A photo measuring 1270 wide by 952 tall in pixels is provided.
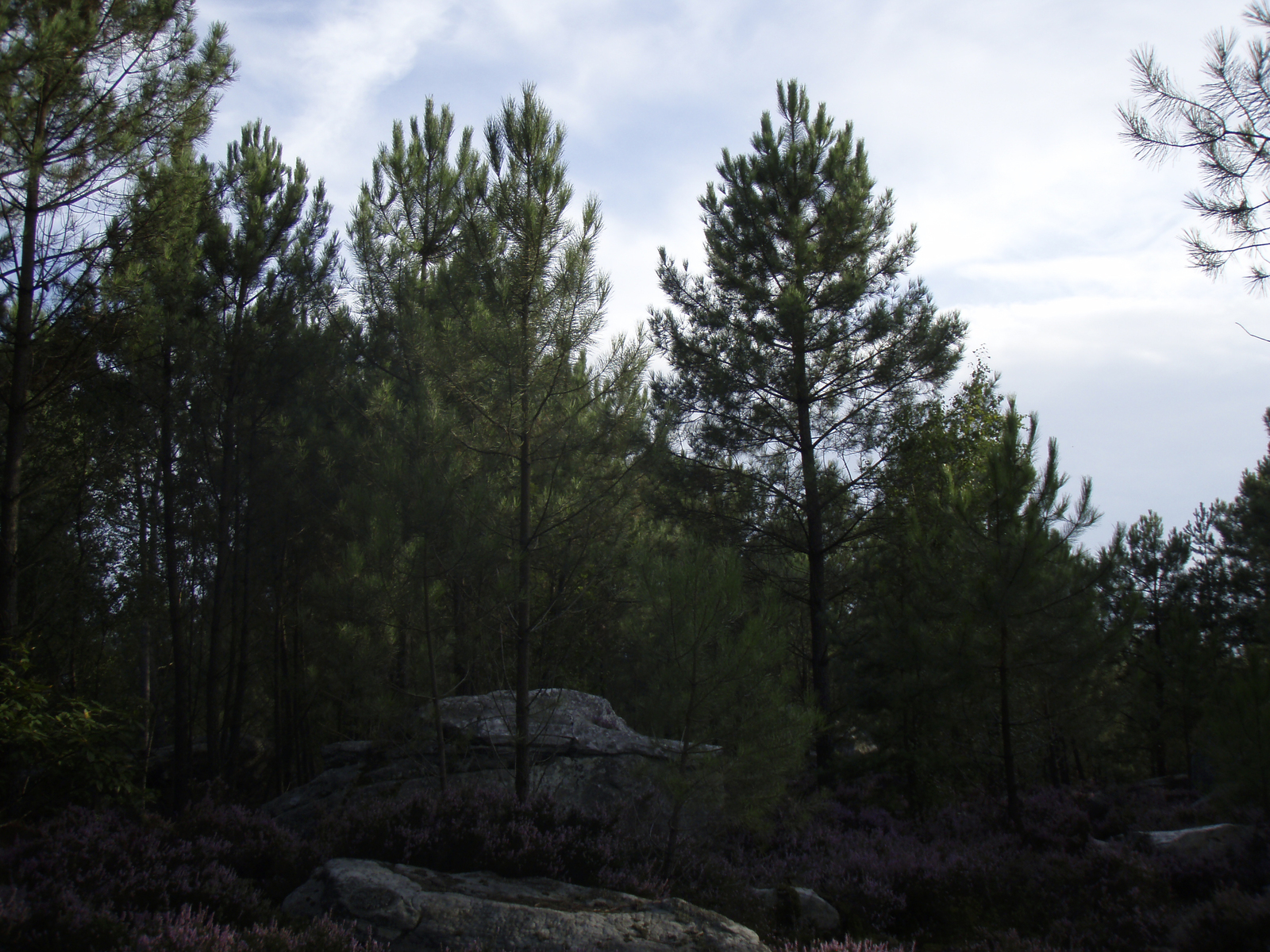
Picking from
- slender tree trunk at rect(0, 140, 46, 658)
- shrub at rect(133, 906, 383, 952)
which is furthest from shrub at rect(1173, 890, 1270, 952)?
slender tree trunk at rect(0, 140, 46, 658)

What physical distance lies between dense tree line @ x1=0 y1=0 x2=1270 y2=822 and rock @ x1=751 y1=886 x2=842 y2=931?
0.89m

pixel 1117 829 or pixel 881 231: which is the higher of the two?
pixel 881 231

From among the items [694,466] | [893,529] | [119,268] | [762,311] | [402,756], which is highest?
[762,311]

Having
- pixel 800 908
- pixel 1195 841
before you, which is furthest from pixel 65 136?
pixel 1195 841

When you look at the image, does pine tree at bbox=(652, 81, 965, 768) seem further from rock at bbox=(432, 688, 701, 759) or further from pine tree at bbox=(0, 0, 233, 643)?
pine tree at bbox=(0, 0, 233, 643)

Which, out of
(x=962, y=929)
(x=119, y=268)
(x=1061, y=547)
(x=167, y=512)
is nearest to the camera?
(x=962, y=929)

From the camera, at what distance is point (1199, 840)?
783 cm

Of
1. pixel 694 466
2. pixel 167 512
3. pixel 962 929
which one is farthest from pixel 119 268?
pixel 962 929

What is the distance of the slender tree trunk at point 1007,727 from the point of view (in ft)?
29.3

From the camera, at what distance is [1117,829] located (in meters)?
10.1

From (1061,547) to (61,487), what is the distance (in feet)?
41.2

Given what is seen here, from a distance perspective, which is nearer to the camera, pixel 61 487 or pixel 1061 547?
pixel 1061 547

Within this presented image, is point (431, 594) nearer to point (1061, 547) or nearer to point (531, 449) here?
point (531, 449)

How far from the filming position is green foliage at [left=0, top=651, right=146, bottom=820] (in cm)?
583
